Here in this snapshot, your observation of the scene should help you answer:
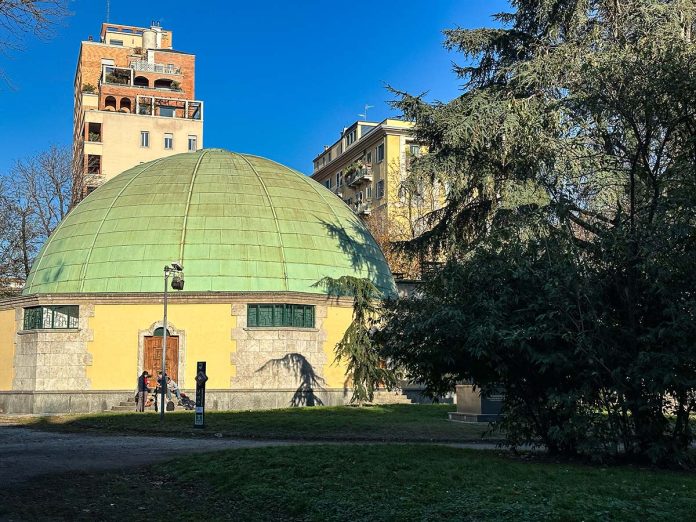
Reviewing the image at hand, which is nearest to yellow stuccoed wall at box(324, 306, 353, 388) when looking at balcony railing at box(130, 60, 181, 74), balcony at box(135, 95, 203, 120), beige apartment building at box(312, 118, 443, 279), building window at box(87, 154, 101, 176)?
beige apartment building at box(312, 118, 443, 279)

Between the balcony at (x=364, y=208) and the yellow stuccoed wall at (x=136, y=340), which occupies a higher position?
the balcony at (x=364, y=208)

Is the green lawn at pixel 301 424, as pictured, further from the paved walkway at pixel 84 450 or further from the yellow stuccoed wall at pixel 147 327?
the yellow stuccoed wall at pixel 147 327

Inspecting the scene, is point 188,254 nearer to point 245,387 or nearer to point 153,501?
point 245,387

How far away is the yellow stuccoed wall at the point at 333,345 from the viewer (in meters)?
33.8

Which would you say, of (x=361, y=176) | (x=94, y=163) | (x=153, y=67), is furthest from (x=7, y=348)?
(x=153, y=67)

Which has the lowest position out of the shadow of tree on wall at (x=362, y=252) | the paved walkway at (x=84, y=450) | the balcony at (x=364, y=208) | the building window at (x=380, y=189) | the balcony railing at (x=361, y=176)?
the paved walkway at (x=84, y=450)

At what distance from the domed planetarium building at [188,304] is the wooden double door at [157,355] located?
0.04 m

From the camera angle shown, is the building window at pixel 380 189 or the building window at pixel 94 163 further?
the building window at pixel 380 189

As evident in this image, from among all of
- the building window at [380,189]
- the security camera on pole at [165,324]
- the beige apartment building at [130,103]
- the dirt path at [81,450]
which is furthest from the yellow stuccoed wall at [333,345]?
the building window at [380,189]

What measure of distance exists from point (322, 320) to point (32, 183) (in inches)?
1202

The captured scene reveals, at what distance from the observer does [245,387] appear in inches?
1276

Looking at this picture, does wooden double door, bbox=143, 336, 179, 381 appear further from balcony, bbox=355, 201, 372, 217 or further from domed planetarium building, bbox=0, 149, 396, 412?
balcony, bbox=355, 201, 372, 217

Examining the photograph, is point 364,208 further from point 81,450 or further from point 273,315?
point 81,450

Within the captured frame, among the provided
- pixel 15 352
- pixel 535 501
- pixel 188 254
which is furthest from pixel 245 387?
pixel 535 501
